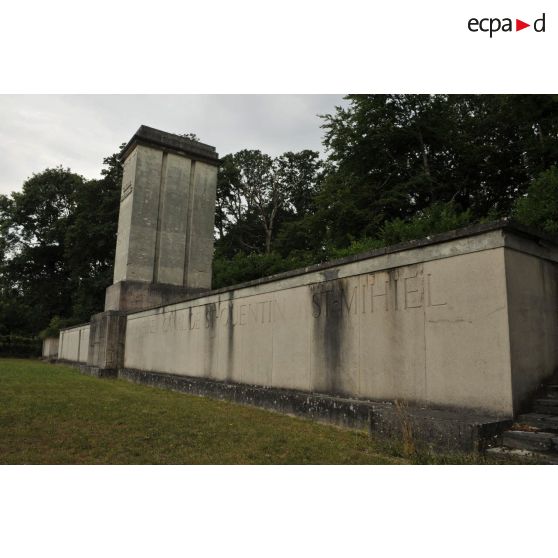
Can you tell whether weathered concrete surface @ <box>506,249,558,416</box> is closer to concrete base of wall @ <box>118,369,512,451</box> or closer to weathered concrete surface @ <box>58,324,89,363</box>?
concrete base of wall @ <box>118,369,512,451</box>

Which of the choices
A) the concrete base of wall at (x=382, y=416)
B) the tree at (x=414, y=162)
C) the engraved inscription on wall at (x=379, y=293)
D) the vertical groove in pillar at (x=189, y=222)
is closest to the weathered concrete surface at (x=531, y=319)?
the concrete base of wall at (x=382, y=416)

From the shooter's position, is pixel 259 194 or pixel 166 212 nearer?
pixel 166 212

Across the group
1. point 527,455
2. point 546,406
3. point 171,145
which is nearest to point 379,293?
point 546,406

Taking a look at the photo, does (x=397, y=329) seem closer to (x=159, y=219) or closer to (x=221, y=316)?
(x=221, y=316)

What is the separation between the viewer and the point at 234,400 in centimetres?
891

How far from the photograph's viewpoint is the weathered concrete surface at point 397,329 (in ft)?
16.4

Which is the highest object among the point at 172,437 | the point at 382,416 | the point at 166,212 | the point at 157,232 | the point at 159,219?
the point at 166,212

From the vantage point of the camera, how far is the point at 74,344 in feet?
81.5

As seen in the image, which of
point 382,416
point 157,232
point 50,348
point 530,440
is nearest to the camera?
point 530,440

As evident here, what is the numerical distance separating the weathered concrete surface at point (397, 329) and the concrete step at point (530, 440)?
0.41m

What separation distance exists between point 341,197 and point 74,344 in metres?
16.2

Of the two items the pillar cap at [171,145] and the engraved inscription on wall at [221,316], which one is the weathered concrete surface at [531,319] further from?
the pillar cap at [171,145]

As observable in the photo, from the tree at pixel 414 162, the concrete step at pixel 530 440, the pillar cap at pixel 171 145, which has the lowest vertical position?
the concrete step at pixel 530 440

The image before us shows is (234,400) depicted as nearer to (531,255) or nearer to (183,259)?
(531,255)
